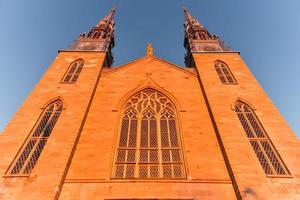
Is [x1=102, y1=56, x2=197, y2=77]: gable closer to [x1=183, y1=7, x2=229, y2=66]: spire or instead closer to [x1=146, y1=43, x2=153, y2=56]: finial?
[x1=146, y1=43, x2=153, y2=56]: finial

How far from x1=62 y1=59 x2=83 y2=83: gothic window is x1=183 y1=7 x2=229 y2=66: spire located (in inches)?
290

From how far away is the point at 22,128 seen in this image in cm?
1234

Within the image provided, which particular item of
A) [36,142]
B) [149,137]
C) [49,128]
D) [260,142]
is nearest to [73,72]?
[49,128]

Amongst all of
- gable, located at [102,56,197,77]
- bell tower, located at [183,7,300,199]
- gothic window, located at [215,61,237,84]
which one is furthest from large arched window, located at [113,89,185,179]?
gothic window, located at [215,61,237,84]

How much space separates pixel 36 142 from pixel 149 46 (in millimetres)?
10991

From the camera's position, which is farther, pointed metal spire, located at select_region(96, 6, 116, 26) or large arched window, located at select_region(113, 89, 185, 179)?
pointed metal spire, located at select_region(96, 6, 116, 26)

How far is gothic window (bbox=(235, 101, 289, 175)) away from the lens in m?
10.8

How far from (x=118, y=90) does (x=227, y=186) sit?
304 inches

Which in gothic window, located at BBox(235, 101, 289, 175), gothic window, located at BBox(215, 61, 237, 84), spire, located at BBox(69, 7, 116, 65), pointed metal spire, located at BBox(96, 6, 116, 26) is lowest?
gothic window, located at BBox(235, 101, 289, 175)

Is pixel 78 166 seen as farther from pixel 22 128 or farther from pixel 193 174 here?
pixel 193 174

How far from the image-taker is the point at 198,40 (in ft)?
70.0

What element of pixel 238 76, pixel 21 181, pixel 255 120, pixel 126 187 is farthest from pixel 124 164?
pixel 238 76

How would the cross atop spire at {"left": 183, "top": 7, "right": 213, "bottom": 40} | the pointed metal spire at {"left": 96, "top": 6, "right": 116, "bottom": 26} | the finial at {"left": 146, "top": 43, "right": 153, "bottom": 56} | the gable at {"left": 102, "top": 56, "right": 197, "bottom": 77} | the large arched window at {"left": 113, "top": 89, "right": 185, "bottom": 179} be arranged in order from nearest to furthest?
the large arched window at {"left": 113, "top": 89, "right": 185, "bottom": 179}, the gable at {"left": 102, "top": 56, "right": 197, "bottom": 77}, the finial at {"left": 146, "top": 43, "right": 153, "bottom": 56}, the cross atop spire at {"left": 183, "top": 7, "right": 213, "bottom": 40}, the pointed metal spire at {"left": 96, "top": 6, "right": 116, "bottom": 26}

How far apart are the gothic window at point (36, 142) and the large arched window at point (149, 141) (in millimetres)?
3114
